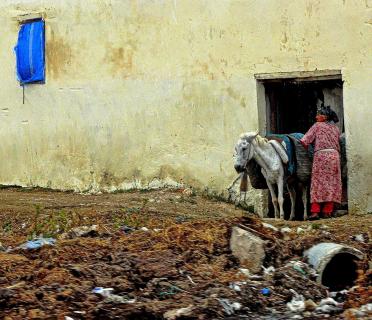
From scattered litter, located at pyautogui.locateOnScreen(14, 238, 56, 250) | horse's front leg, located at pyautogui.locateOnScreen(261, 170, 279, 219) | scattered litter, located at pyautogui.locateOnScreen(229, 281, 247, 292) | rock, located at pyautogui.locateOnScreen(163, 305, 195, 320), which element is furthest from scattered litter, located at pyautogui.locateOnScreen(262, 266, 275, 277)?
horse's front leg, located at pyautogui.locateOnScreen(261, 170, 279, 219)

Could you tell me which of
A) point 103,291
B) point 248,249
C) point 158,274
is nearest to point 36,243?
point 158,274

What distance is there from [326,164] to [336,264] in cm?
578

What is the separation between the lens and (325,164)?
16.1 m

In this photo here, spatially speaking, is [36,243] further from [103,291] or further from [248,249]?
[248,249]

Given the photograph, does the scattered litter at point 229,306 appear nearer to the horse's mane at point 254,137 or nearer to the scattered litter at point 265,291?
the scattered litter at point 265,291

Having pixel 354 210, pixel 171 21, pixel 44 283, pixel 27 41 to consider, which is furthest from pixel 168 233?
pixel 27 41

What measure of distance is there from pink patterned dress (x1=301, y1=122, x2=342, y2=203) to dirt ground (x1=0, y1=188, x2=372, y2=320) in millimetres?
2561

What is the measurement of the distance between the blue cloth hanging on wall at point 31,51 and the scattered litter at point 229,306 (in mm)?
10847

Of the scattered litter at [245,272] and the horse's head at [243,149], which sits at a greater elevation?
the horse's head at [243,149]

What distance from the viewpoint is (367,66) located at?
52.7 feet

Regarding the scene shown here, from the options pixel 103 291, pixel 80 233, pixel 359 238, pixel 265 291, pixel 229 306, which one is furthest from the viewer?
pixel 80 233

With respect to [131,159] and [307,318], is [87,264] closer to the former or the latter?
[307,318]

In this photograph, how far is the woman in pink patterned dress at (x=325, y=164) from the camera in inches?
632

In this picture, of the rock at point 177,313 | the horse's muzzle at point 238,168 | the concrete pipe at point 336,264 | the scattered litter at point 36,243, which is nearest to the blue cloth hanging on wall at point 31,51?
the horse's muzzle at point 238,168
